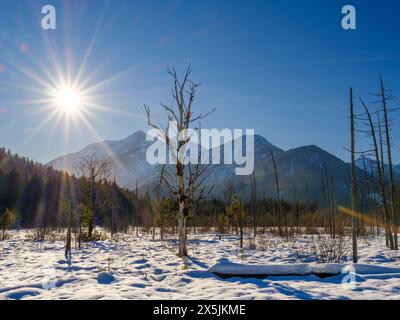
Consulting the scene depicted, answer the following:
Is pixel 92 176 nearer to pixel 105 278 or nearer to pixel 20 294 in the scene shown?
pixel 105 278

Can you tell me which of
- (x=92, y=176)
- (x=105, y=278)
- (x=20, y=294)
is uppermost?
(x=92, y=176)

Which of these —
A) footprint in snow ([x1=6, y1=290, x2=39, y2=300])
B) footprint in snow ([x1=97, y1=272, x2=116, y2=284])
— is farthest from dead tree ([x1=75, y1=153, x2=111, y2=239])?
footprint in snow ([x1=6, y1=290, x2=39, y2=300])

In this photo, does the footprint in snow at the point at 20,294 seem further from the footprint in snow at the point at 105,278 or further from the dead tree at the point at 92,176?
the dead tree at the point at 92,176

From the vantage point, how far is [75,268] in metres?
10.3

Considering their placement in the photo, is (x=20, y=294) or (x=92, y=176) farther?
(x=92, y=176)

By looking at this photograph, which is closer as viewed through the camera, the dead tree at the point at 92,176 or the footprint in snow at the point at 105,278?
the footprint in snow at the point at 105,278

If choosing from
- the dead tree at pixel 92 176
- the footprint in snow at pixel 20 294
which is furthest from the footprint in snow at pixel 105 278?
the dead tree at pixel 92 176

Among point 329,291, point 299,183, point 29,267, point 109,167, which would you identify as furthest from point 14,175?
point 299,183

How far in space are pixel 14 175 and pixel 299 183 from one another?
6570 inches

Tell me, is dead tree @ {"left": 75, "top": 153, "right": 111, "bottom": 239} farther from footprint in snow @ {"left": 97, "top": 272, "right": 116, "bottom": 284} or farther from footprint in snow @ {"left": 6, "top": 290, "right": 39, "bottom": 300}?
footprint in snow @ {"left": 6, "top": 290, "right": 39, "bottom": 300}

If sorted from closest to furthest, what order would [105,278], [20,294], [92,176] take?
[20,294], [105,278], [92,176]

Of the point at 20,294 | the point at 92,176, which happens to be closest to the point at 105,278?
the point at 20,294
